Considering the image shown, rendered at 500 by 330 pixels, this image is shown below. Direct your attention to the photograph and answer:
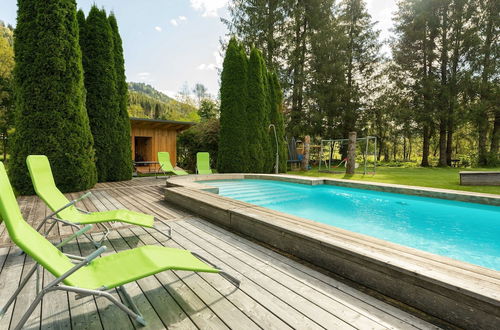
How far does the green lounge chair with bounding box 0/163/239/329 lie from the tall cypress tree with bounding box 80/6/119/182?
7818 millimetres

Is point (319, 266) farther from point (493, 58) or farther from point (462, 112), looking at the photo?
point (493, 58)

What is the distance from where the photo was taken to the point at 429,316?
1.87 meters

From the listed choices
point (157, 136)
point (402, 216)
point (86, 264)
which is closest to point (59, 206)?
point (86, 264)

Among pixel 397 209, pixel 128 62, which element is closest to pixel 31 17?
pixel 128 62

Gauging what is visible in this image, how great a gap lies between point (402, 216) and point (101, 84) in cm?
993

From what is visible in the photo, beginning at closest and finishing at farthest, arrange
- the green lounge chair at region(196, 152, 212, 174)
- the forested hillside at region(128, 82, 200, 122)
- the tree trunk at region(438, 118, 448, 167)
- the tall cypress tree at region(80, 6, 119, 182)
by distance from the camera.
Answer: the tall cypress tree at region(80, 6, 119, 182), the green lounge chair at region(196, 152, 212, 174), the tree trunk at region(438, 118, 448, 167), the forested hillside at region(128, 82, 200, 122)

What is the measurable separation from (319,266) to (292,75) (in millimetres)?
19141

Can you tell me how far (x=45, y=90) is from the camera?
21.1 feet

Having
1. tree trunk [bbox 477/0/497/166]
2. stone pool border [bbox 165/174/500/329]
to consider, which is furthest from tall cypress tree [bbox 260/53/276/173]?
tree trunk [bbox 477/0/497/166]

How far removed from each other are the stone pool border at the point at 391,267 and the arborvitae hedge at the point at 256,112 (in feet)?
27.4

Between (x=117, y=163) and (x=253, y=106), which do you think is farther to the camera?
(x=253, y=106)

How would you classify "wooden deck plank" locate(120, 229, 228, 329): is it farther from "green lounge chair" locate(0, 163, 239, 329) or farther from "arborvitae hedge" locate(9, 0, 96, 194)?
"arborvitae hedge" locate(9, 0, 96, 194)

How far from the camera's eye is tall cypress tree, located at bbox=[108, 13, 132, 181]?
9234 millimetres

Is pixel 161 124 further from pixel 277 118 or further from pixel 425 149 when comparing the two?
pixel 425 149
